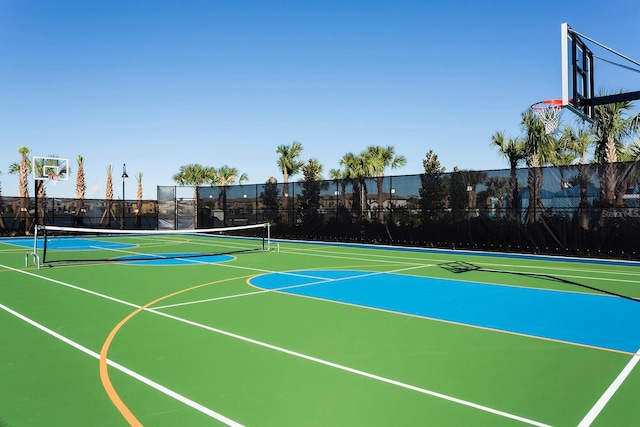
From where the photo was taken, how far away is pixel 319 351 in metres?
6.21

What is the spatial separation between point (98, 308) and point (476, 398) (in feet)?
22.9

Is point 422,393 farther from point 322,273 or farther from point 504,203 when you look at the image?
point 504,203

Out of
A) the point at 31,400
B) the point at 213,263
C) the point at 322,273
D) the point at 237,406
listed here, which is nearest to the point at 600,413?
the point at 237,406

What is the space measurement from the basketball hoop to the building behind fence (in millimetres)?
5282

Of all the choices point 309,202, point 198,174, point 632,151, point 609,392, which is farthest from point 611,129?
point 198,174

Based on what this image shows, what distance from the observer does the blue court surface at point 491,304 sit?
7.21 metres

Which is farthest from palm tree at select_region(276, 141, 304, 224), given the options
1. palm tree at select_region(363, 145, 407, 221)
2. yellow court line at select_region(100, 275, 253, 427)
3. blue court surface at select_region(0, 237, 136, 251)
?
yellow court line at select_region(100, 275, 253, 427)

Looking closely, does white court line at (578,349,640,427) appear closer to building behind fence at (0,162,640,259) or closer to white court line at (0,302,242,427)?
white court line at (0,302,242,427)

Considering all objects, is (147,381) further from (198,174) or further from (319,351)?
(198,174)

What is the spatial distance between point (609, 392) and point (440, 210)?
59.0 feet

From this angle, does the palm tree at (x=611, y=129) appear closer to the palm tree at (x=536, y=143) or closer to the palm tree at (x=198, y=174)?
the palm tree at (x=536, y=143)

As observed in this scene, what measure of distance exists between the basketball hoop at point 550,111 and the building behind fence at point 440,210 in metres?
5.28

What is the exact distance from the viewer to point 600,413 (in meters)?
4.33

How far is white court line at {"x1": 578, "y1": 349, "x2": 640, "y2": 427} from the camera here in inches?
165
